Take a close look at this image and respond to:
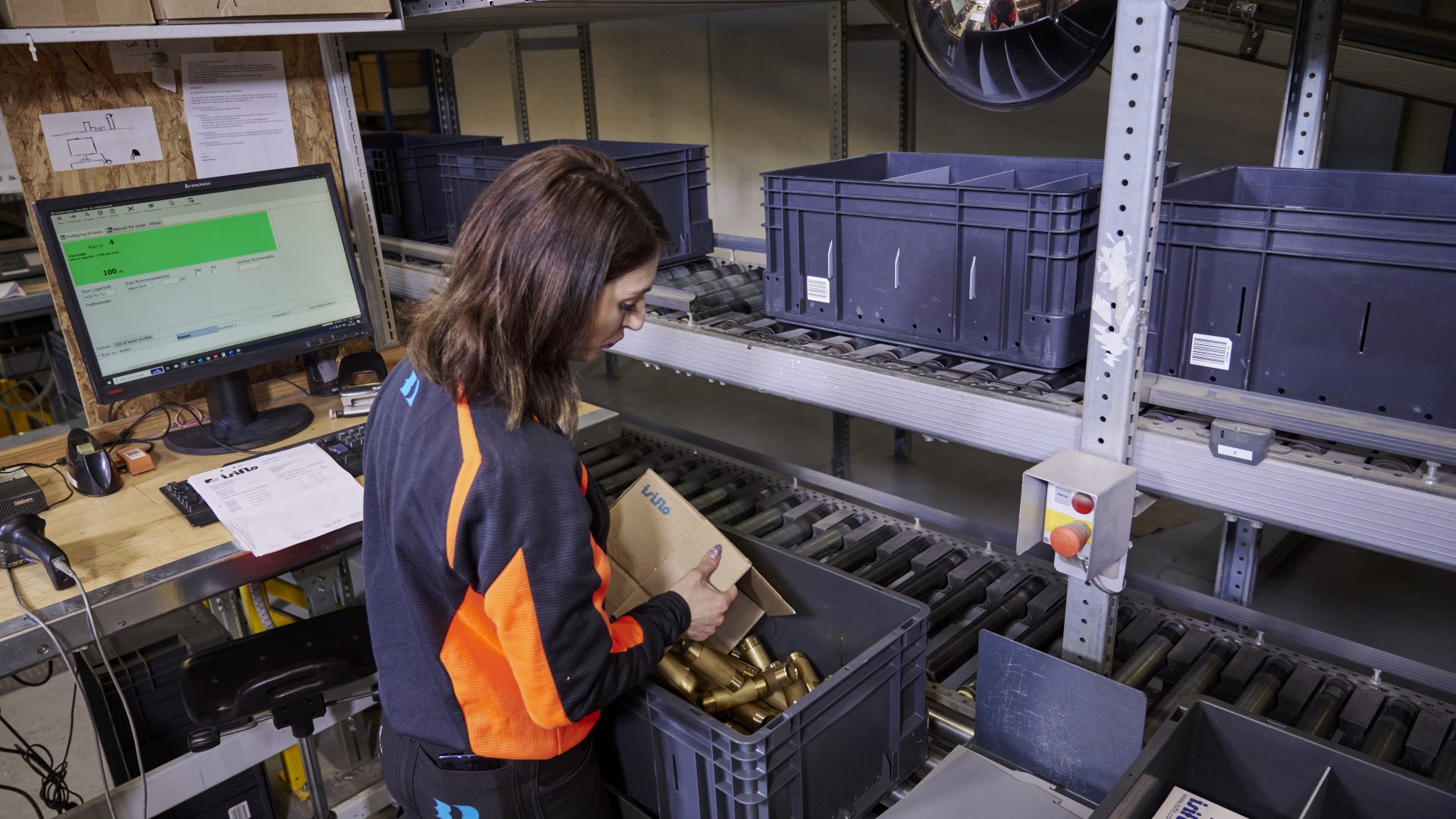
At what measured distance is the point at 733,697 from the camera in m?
1.42

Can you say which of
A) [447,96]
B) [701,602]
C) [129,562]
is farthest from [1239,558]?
[447,96]

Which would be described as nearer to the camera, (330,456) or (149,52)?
(330,456)

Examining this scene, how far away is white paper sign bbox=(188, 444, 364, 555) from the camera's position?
149 cm

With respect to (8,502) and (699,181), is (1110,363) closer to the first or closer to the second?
(699,181)

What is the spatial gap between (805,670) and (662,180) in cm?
120

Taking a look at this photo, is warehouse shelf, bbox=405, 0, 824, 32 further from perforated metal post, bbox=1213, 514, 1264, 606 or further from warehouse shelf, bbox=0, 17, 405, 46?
perforated metal post, bbox=1213, 514, 1264, 606

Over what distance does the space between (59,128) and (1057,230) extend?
1874 mm

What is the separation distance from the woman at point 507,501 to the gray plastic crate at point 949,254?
0.57 meters

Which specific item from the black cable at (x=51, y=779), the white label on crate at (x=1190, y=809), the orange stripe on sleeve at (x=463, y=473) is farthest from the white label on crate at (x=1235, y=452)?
the black cable at (x=51, y=779)

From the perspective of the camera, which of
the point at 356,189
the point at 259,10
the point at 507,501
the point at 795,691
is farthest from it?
the point at 356,189

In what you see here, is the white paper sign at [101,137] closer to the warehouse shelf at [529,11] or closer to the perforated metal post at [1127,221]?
the warehouse shelf at [529,11]

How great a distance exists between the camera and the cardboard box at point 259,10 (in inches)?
69.5

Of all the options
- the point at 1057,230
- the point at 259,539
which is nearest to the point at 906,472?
the point at 1057,230

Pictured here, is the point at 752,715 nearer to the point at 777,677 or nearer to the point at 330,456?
the point at 777,677
